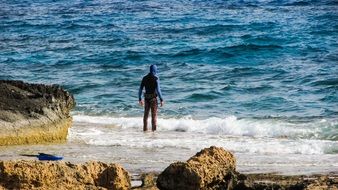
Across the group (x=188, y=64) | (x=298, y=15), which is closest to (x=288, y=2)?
(x=298, y=15)

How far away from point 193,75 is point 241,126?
755cm

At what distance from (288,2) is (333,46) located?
1600cm

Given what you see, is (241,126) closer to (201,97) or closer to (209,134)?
(209,134)

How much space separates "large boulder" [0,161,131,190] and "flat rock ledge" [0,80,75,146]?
16.8 feet

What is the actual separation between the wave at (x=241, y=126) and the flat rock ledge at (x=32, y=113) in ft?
7.82

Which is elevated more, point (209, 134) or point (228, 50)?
point (228, 50)

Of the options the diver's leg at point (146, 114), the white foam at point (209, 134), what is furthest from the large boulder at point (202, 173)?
the diver's leg at point (146, 114)

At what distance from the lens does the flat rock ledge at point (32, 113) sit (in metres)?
12.3

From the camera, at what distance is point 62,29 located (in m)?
36.6

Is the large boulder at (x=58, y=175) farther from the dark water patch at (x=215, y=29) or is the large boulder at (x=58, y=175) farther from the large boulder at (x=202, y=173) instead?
the dark water patch at (x=215, y=29)

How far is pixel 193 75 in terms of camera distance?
Answer: 22578mm

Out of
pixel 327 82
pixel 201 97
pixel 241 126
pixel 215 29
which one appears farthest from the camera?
pixel 215 29

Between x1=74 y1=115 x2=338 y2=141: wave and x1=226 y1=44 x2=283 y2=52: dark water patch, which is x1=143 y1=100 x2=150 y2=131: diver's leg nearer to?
x1=74 y1=115 x2=338 y2=141: wave

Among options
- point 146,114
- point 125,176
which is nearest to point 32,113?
point 146,114
